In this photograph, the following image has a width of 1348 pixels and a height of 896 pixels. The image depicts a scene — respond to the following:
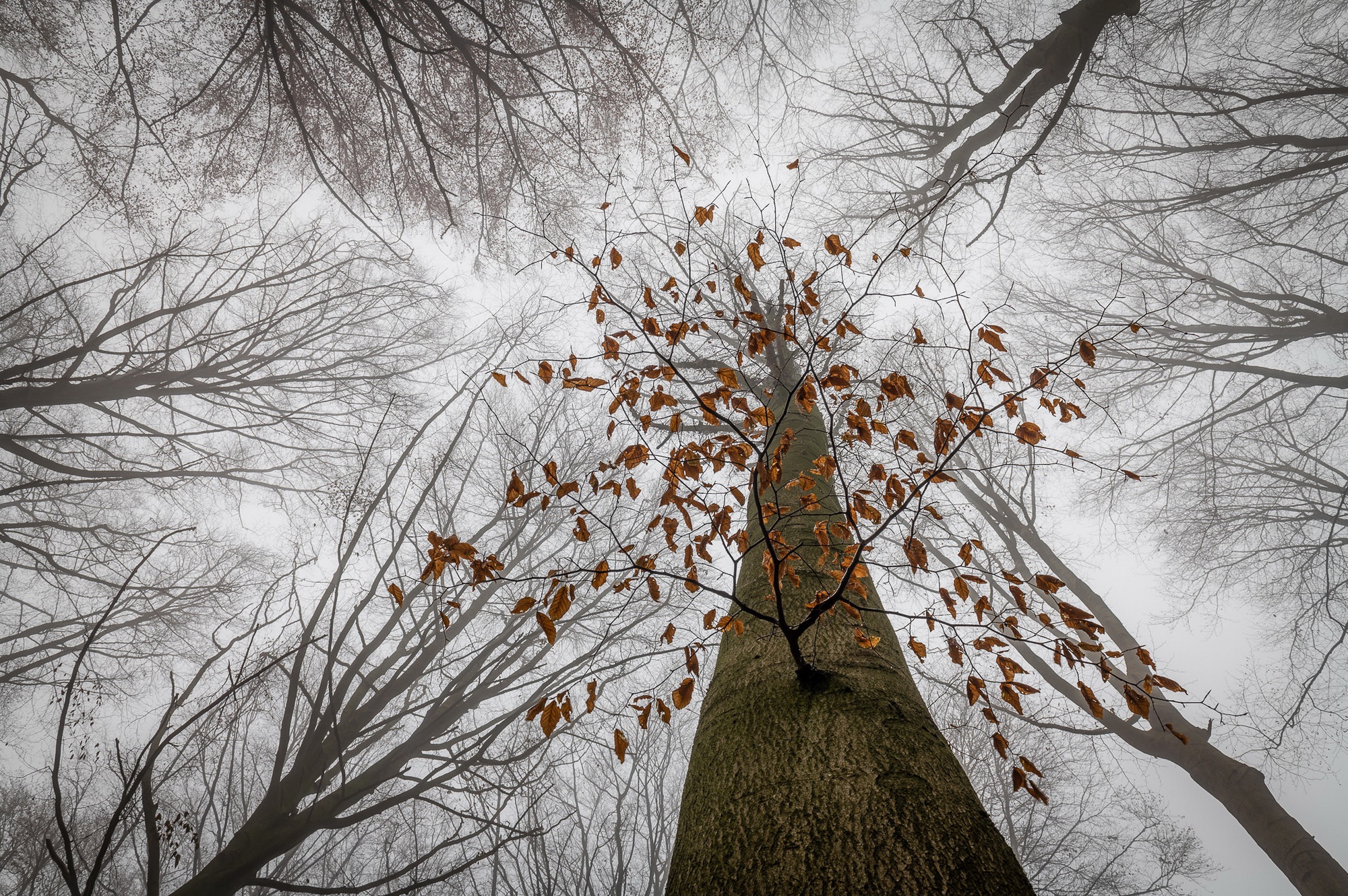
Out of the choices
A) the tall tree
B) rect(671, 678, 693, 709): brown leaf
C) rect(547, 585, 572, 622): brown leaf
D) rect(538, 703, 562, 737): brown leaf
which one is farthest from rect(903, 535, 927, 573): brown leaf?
rect(538, 703, 562, 737): brown leaf

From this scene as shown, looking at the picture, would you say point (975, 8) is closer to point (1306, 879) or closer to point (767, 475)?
point (767, 475)

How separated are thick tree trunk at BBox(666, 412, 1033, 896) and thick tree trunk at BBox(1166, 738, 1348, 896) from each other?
3517 millimetres

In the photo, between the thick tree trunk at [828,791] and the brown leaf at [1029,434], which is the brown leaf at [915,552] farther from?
the brown leaf at [1029,434]

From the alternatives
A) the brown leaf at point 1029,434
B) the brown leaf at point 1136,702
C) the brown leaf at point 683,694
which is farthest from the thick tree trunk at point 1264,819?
the brown leaf at point 683,694

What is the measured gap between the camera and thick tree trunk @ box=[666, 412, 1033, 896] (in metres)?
0.96

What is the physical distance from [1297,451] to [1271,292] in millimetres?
1747

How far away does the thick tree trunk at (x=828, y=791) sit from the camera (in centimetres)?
96

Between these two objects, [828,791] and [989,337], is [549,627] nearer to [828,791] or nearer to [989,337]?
[828,791]

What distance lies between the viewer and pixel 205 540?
5.50m

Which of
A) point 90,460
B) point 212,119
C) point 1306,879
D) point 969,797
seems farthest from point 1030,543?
point 90,460

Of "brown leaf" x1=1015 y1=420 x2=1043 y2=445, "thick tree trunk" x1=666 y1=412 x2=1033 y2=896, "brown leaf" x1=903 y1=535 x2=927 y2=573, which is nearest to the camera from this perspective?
Answer: "thick tree trunk" x1=666 y1=412 x2=1033 y2=896

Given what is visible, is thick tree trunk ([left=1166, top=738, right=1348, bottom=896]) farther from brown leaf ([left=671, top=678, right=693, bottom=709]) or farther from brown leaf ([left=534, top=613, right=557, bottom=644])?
brown leaf ([left=534, top=613, right=557, bottom=644])

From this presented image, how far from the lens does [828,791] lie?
3.69ft

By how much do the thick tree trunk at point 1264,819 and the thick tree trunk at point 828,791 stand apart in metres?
3.52
